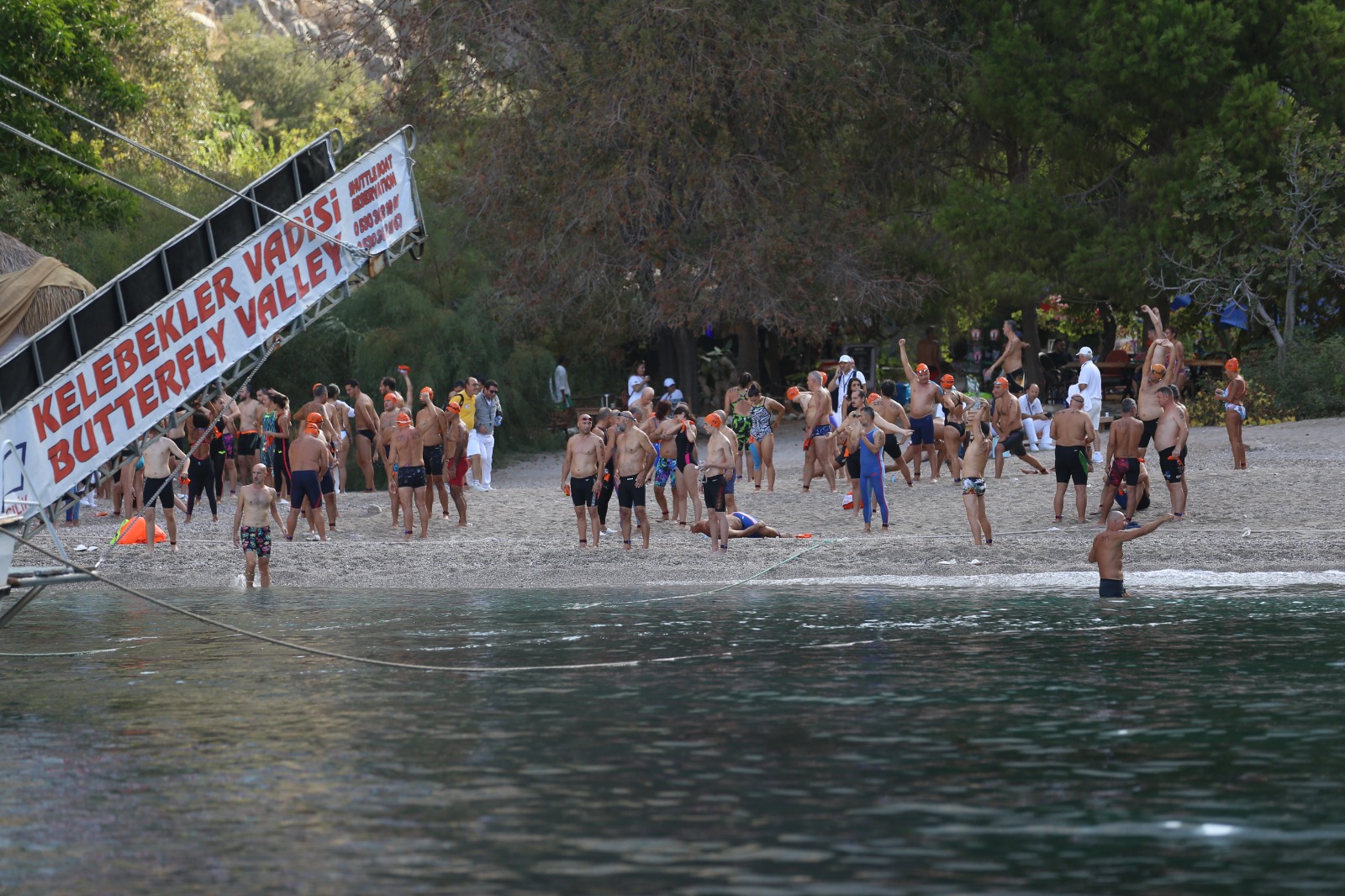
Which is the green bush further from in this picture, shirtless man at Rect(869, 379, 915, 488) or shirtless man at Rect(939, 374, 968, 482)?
shirtless man at Rect(869, 379, 915, 488)

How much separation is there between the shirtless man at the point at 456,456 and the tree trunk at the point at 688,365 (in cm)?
1196

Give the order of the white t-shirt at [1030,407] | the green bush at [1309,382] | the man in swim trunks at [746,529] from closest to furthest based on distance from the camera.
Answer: the man in swim trunks at [746,529], the white t-shirt at [1030,407], the green bush at [1309,382]

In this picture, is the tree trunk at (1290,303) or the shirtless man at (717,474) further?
the tree trunk at (1290,303)

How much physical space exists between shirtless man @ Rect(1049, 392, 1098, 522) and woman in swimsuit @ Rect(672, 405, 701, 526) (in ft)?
14.9

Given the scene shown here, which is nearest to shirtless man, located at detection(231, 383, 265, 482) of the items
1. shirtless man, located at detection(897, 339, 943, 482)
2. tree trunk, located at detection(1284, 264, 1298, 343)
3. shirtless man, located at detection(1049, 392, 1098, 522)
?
shirtless man, located at detection(897, 339, 943, 482)

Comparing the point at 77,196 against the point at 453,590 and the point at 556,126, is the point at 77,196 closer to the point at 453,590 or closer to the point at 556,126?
the point at 556,126

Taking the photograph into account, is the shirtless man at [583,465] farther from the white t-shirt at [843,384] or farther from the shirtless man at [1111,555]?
the shirtless man at [1111,555]

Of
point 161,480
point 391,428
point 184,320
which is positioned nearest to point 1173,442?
point 391,428

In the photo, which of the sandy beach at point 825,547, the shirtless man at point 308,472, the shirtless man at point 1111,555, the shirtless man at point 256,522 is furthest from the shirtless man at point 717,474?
the shirtless man at point 256,522

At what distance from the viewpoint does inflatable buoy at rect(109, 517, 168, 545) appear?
22.7 m

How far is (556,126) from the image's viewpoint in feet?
115

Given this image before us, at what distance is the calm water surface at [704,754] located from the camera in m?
8.79

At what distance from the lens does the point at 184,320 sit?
14969 mm

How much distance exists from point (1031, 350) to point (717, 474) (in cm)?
1752
